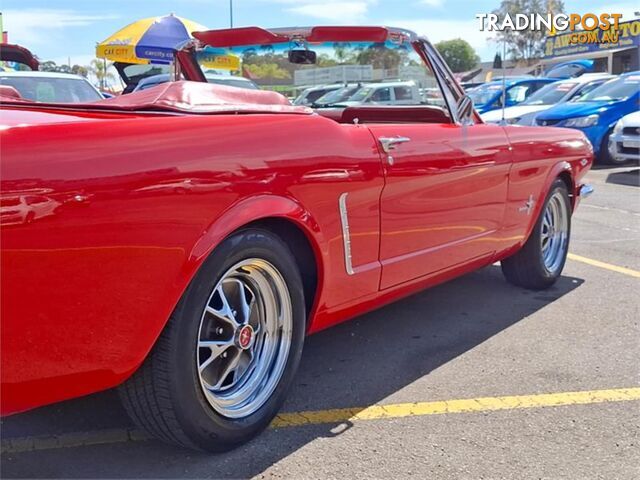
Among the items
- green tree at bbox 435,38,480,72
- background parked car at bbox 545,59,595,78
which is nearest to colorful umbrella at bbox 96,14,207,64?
background parked car at bbox 545,59,595,78

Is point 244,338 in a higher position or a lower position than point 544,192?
lower

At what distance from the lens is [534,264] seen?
4.73 meters

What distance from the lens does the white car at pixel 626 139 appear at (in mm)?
11383

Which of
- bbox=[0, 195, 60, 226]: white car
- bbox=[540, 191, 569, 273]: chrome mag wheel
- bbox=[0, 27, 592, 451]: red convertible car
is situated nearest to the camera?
bbox=[0, 195, 60, 226]: white car

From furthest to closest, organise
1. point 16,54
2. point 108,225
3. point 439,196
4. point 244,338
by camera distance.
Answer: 1. point 16,54
2. point 439,196
3. point 244,338
4. point 108,225

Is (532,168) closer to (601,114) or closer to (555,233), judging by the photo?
(555,233)

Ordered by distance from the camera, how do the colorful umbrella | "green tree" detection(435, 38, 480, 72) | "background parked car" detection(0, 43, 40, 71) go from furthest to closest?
"green tree" detection(435, 38, 480, 72), the colorful umbrella, "background parked car" detection(0, 43, 40, 71)

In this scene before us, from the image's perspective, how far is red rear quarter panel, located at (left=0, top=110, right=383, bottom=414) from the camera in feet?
6.32

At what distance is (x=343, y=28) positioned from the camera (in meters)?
3.77

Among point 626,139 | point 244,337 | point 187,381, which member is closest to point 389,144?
point 244,337

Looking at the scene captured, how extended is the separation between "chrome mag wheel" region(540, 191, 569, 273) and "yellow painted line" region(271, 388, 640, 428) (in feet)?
5.84

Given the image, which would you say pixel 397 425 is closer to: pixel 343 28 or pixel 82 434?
pixel 82 434

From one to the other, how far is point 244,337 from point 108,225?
32.4 inches

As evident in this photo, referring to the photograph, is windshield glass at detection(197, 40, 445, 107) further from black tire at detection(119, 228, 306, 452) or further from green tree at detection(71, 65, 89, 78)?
green tree at detection(71, 65, 89, 78)
